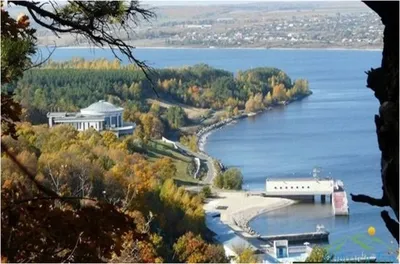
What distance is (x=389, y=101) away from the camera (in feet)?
3.22

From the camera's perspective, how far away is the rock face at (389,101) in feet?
3.21

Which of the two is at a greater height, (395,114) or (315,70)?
(395,114)

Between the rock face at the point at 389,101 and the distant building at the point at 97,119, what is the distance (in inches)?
659

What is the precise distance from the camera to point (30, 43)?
5.93ft

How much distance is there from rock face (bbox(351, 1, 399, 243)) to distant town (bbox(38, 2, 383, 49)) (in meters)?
33.5

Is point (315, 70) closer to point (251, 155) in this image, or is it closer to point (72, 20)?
point (251, 155)

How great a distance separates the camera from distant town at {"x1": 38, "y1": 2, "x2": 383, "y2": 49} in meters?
37.6

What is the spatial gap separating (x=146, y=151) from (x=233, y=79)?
12248mm

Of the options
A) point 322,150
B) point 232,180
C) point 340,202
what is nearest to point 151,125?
point 322,150

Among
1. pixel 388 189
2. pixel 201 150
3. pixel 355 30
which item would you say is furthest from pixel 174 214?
pixel 355 30

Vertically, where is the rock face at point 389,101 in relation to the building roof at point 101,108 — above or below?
above

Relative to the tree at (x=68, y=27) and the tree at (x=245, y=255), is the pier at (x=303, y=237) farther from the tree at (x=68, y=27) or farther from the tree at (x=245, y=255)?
the tree at (x=68, y=27)

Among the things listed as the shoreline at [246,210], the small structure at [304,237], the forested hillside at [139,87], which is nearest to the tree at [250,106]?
the forested hillside at [139,87]

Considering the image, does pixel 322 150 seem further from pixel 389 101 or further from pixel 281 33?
pixel 281 33
